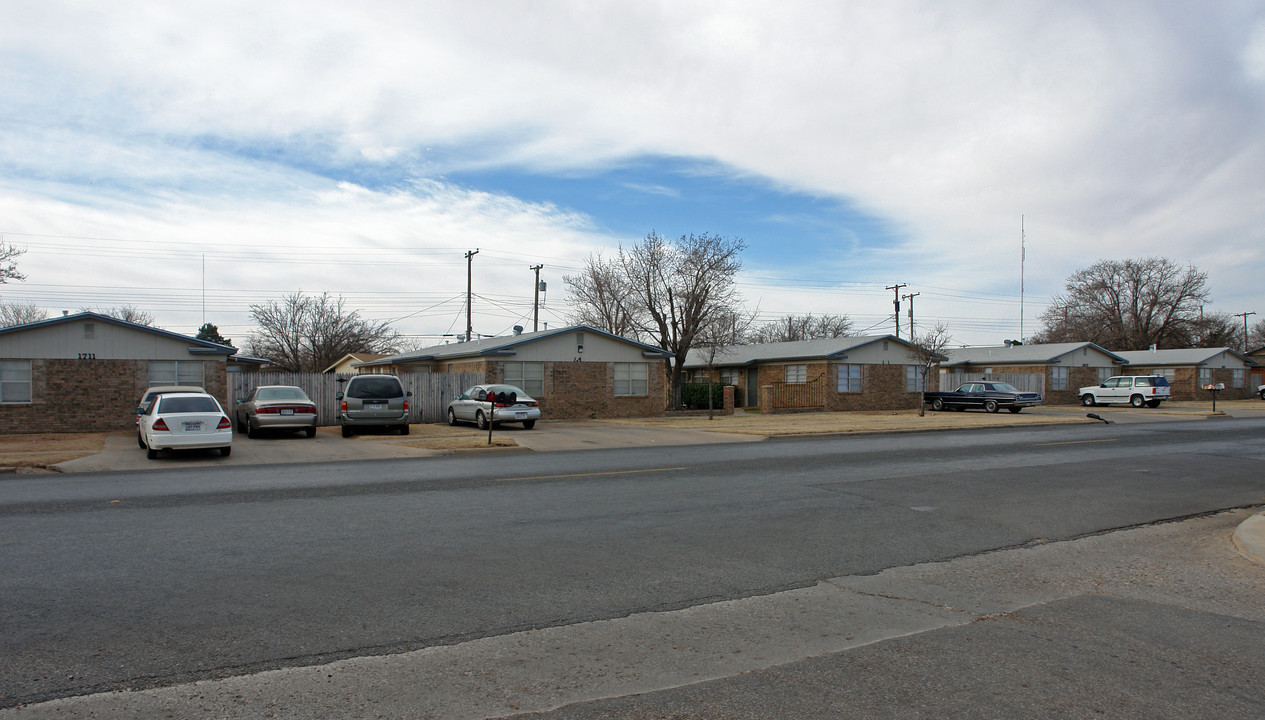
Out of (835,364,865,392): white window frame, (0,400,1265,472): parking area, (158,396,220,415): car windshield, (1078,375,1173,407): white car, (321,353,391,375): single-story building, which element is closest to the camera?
(0,400,1265,472): parking area

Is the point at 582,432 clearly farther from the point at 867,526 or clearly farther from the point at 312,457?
the point at 867,526

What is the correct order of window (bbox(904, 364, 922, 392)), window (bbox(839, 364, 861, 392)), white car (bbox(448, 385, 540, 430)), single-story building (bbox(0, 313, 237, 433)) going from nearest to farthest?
single-story building (bbox(0, 313, 237, 433))
white car (bbox(448, 385, 540, 430))
window (bbox(839, 364, 861, 392))
window (bbox(904, 364, 922, 392))

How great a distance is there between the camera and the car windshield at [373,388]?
21875 millimetres

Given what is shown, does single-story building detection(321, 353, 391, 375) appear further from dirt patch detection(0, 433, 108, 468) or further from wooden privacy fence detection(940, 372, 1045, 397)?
wooden privacy fence detection(940, 372, 1045, 397)

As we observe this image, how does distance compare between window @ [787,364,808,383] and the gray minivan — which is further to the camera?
window @ [787,364,808,383]

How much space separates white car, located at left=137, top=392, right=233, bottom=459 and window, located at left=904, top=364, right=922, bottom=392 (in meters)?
34.8

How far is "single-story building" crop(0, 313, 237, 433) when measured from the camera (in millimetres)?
23484

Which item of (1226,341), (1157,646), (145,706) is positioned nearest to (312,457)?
(145,706)

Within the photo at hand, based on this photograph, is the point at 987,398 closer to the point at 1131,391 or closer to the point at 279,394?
the point at 1131,391

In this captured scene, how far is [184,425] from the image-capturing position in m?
16.3

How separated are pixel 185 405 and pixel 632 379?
18695mm

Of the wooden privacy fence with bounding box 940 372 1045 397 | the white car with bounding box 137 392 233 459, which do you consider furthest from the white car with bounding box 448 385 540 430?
the wooden privacy fence with bounding box 940 372 1045 397

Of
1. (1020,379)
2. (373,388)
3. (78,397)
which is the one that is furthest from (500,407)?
(1020,379)

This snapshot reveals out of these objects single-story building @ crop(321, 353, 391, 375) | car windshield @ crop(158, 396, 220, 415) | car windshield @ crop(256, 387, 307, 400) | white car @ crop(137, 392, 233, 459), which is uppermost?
single-story building @ crop(321, 353, 391, 375)
